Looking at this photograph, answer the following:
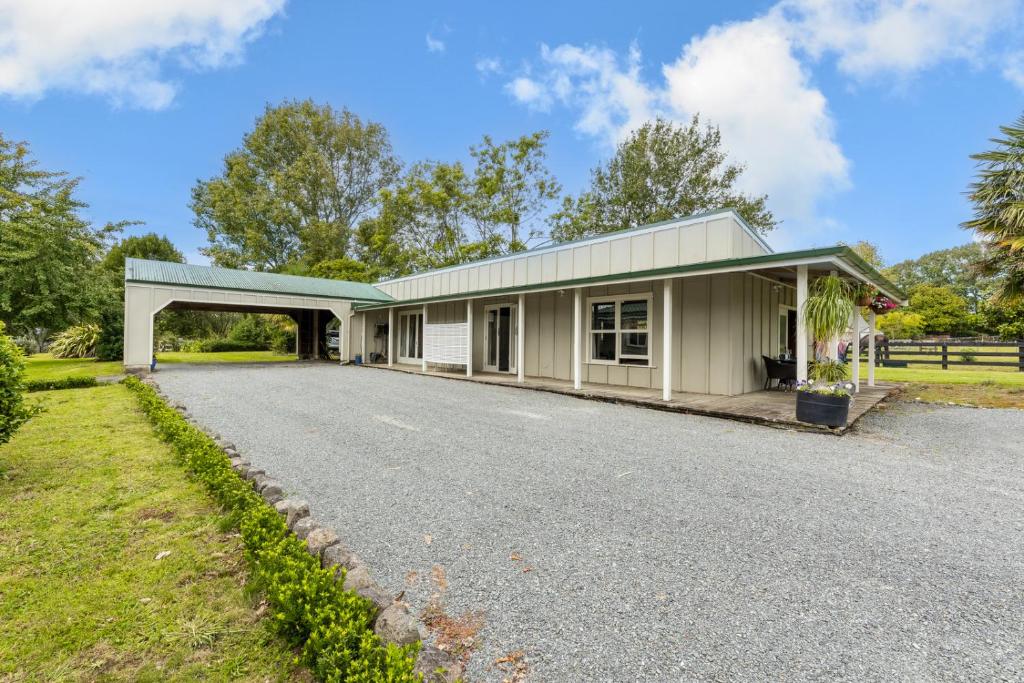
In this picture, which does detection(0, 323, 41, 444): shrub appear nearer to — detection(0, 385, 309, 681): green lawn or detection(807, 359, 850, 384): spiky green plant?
detection(0, 385, 309, 681): green lawn

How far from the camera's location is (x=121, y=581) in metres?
2.24

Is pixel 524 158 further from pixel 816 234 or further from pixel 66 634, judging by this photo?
pixel 66 634

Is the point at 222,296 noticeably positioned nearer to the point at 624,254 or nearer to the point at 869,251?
the point at 624,254

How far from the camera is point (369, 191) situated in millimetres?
32781

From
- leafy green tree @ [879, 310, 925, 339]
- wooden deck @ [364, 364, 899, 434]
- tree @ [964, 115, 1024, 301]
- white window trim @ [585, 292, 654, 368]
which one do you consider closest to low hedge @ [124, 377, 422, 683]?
wooden deck @ [364, 364, 899, 434]

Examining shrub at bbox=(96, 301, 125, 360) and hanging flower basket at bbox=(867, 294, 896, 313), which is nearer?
hanging flower basket at bbox=(867, 294, 896, 313)

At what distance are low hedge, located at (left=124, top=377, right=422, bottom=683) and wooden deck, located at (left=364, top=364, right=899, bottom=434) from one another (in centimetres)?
603

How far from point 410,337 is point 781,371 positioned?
1236cm

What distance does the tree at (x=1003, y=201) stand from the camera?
816cm

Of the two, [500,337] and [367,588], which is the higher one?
[500,337]

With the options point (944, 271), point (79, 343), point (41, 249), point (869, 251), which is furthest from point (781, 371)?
point (944, 271)

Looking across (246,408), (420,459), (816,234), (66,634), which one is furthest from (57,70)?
(816,234)

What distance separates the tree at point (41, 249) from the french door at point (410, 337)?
10091mm

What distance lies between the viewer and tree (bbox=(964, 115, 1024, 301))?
8.16 metres
